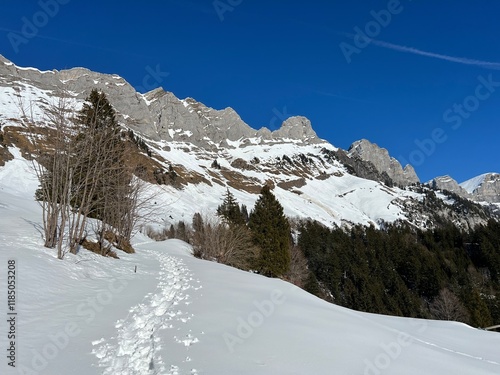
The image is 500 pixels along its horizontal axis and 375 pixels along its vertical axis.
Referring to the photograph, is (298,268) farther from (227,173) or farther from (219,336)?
(227,173)

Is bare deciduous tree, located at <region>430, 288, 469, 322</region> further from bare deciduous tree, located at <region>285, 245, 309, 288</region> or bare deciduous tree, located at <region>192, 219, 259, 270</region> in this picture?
bare deciduous tree, located at <region>192, 219, 259, 270</region>

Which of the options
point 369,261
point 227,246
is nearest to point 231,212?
point 227,246

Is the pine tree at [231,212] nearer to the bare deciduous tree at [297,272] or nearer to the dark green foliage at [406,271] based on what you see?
the bare deciduous tree at [297,272]

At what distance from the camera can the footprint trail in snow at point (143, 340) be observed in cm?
477

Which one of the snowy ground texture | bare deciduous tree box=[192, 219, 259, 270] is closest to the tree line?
bare deciduous tree box=[192, 219, 259, 270]

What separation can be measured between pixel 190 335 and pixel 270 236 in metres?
30.7

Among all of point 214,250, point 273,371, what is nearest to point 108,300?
point 273,371

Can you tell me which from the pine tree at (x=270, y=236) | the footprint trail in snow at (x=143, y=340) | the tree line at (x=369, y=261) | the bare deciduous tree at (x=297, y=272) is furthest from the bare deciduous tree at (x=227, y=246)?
the footprint trail in snow at (x=143, y=340)

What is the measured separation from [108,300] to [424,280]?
72247 millimetres

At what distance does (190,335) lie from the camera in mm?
6113

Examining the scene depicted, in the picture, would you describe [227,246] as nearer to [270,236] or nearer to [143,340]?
[270,236]

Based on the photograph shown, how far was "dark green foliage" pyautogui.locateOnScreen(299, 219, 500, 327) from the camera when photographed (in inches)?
2237

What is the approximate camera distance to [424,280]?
66.9 m

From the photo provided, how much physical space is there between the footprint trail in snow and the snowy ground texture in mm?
20
